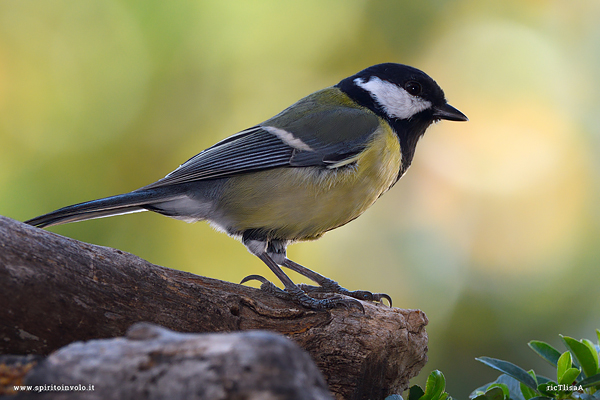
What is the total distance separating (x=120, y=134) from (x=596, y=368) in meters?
2.99

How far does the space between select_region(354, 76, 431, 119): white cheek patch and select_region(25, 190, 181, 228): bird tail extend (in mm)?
1095

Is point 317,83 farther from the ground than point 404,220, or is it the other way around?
point 317,83

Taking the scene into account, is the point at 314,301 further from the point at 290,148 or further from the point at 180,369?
the point at 180,369

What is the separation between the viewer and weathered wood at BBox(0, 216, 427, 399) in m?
1.23

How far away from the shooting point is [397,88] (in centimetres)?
238

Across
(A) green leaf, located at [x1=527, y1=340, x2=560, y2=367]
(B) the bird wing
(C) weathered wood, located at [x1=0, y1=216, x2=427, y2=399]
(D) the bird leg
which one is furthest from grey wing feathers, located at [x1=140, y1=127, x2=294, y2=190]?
(A) green leaf, located at [x1=527, y1=340, x2=560, y2=367]

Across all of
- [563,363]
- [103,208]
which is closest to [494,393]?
[563,363]

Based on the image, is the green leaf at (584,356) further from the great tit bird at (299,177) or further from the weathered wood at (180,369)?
the weathered wood at (180,369)

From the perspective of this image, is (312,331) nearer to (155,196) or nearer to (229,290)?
(229,290)

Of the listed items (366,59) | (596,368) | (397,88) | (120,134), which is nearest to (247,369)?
(596,368)

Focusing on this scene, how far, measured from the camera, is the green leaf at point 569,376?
122 cm

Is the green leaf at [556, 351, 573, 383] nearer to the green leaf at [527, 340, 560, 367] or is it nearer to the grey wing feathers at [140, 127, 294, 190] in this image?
the green leaf at [527, 340, 560, 367]

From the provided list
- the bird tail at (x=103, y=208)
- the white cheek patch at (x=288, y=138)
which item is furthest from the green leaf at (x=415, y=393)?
the bird tail at (x=103, y=208)

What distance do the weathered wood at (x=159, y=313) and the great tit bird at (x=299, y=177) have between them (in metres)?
0.17
